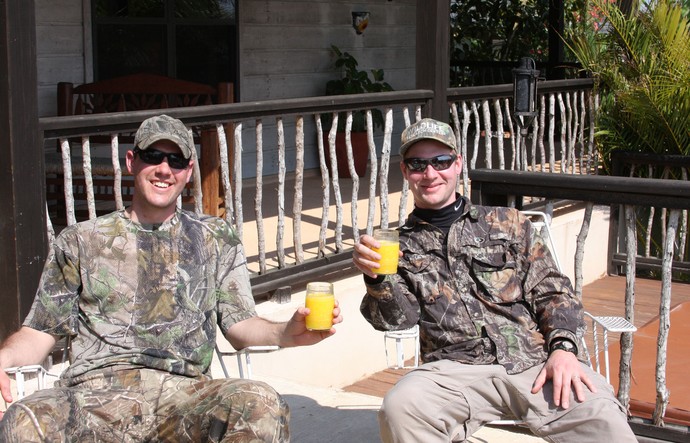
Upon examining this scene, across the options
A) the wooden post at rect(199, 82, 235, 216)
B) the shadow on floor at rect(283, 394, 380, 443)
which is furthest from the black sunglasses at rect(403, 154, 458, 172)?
the wooden post at rect(199, 82, 235, 216)

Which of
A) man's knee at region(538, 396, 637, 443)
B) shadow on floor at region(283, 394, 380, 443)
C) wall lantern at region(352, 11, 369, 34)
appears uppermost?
wall lantern at region(352, 11, 369, 34)

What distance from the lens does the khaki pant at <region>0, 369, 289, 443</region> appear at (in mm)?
2898

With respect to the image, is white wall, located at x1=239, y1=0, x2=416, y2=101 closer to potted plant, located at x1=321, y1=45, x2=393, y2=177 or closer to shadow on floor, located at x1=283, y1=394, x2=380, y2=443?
potted plant, located at x1=321, y1=45, x2=393, y2=177

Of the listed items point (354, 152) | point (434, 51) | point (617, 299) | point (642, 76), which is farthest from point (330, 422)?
point (354, 152)

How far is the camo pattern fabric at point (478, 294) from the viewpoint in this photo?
354 cm

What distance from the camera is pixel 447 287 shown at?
3607 millimetres

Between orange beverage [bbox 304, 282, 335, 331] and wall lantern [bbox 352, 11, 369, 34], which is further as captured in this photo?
wall lantern [bbox 352, 11, 369, 34]

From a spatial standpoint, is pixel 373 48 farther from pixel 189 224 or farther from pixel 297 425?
pixel 189 224

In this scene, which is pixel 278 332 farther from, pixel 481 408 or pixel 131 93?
pixel 131 93

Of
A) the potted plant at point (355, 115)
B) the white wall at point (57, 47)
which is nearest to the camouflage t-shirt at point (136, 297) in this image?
the white wall at point (57, 47)

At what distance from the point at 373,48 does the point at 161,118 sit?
7668mm

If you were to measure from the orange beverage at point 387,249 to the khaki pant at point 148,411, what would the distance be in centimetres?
54

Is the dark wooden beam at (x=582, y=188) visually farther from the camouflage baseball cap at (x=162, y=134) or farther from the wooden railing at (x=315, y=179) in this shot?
the camouflage baseball cap at (x=162, y=134)

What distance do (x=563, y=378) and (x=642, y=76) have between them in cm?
612
